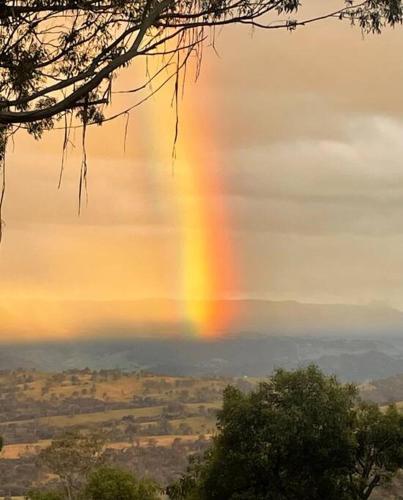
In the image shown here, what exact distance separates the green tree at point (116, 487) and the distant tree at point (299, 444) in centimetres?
469

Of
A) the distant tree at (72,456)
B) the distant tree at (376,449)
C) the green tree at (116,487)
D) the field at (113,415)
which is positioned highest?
the distant tree at (376,449)

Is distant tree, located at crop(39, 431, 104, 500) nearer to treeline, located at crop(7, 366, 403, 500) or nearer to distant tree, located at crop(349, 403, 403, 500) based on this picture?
treeline, located at crop(7, 366, 403, 500)

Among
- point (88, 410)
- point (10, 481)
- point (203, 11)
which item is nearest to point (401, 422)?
point (203, 11)

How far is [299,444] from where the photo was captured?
1608 centimetres

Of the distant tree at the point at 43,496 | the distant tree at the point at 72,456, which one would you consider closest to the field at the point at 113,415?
the distant tree at the point at 72,456

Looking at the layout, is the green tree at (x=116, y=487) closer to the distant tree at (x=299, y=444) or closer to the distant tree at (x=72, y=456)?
the distant tree at (x=299, y=444)

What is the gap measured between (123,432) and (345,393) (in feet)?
277

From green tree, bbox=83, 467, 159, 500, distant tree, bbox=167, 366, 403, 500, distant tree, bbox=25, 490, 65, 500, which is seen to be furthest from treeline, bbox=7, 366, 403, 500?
distant tree, bbox=25, 490, 65, 500

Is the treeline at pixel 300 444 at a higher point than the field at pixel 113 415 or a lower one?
higher

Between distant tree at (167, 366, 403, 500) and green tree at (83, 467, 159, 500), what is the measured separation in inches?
185

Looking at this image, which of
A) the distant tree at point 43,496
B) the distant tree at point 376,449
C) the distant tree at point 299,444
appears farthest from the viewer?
the distant tree at point 43,496

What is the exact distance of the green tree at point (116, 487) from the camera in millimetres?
21328

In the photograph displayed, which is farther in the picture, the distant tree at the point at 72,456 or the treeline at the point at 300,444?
the distant tree at the point at 72,456

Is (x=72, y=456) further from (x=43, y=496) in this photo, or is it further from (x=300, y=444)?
(x=300, y=444)
